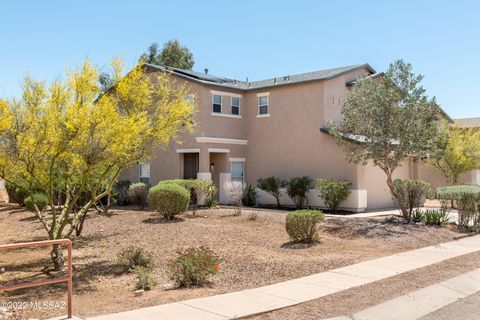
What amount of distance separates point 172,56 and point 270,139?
1015 inches

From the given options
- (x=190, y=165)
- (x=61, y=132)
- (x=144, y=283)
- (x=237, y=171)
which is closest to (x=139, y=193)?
(x=190, y=165)

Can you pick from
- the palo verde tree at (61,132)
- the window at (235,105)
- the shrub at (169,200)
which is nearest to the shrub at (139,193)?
the shrub at (169,200)

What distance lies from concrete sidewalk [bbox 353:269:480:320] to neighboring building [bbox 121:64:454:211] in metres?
12.3

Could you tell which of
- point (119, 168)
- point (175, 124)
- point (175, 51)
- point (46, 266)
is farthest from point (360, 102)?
point (175, 51)

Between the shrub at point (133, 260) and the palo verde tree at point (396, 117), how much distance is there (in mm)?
10192

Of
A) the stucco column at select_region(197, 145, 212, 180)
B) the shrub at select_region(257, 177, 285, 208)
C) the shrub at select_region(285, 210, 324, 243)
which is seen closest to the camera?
the shrub at select_region(285, 210, 324, 243)

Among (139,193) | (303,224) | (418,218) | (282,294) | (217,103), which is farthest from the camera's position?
(217,103)

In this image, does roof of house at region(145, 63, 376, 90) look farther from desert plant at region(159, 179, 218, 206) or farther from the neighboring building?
desert plant at region(159, 179, 218, 206)

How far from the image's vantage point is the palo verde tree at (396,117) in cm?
1712

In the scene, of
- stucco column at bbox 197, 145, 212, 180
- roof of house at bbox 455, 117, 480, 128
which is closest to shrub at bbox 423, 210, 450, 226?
stucco column at bbox 197, 145, 212, 180

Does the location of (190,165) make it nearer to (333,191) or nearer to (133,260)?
(333,191)

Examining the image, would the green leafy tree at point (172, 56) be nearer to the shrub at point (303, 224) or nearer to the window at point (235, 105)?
the window at point (235, 105)

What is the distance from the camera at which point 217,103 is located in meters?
25.0

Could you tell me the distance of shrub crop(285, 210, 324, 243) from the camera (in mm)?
13422
